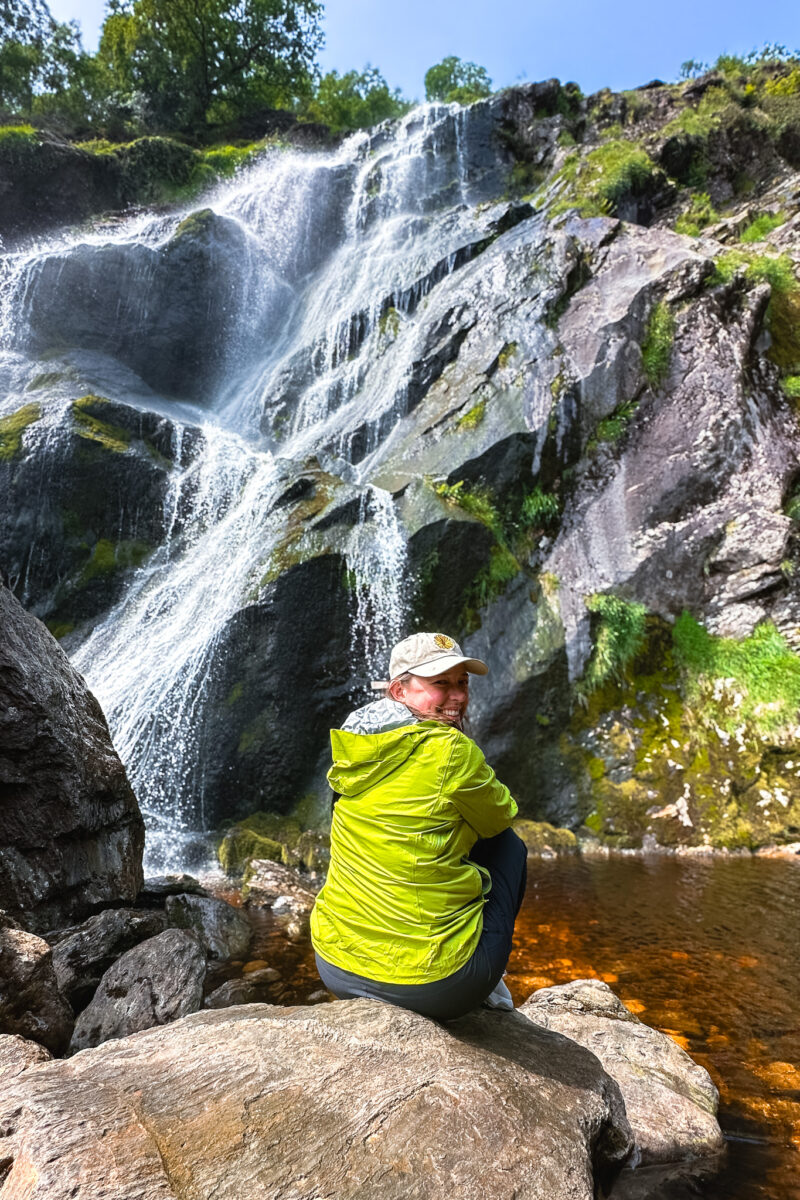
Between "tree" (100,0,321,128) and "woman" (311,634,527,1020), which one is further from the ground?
"tree" (100,0,321,128)

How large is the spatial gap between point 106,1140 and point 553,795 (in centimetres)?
864

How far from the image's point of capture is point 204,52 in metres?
26.8

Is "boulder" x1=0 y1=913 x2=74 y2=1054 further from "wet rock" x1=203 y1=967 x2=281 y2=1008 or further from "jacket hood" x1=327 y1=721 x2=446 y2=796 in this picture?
"jacket hood" x1=327 y1=721 x2=446 y2=796

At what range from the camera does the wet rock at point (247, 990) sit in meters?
4.22

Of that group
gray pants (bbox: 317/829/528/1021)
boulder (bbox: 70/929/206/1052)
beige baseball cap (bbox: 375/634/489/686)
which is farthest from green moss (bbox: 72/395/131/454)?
gray pants (bbox: 317/829/528/1021)

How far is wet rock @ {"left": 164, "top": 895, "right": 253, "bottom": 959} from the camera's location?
193 inches

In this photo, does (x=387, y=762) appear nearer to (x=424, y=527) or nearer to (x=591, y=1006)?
(x=591, y=1006)

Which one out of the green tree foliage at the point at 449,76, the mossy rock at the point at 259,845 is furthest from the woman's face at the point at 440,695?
the green tree foliage at the point at 449,76

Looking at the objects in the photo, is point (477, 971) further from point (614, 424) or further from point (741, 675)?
point (614, 424)

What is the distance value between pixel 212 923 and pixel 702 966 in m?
3.72

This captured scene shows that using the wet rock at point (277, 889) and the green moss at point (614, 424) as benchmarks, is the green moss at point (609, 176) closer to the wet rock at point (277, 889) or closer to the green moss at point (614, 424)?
the green moss at point (614, 424)

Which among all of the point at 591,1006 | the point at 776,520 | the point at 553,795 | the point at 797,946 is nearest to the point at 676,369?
the point at 776,520

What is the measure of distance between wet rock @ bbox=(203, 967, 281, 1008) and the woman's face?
9.52 feet

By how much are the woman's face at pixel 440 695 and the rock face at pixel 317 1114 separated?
1.01 metres
